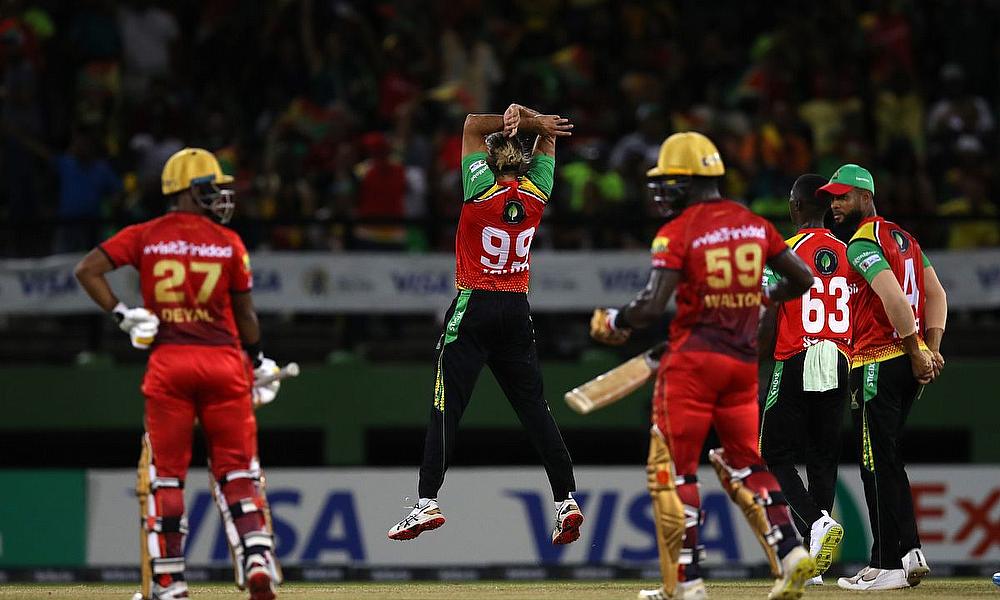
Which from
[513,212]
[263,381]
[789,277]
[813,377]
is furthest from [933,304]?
[263,381]

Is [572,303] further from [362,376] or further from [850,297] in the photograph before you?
[850,297]

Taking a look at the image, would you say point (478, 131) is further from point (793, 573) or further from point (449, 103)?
point (449, 103)

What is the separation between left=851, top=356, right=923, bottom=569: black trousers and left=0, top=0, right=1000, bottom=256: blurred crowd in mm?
6041

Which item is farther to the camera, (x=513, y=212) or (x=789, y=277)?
(x=513, y=212)

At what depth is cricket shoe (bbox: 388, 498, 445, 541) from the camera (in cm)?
1013

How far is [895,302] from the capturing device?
32.6 feet

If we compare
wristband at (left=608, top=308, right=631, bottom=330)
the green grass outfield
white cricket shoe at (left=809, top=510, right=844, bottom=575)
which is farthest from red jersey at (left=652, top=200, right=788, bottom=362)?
white cricket shoe at (left=809, top=510, right=844, bottom=575)

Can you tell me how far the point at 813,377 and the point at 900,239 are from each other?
105 cm

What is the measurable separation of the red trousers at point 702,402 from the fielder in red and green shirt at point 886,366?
6.25 ft

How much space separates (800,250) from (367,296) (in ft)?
22.3

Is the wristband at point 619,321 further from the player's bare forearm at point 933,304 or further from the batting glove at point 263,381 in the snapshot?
the player's bare forearm at point 933,304

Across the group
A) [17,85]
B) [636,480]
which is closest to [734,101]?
[636,480]

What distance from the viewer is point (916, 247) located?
10484mm

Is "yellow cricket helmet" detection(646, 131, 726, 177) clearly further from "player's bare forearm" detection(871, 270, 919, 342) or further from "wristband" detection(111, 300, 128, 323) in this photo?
"wristband" detection(111, 300, 128, 323)
